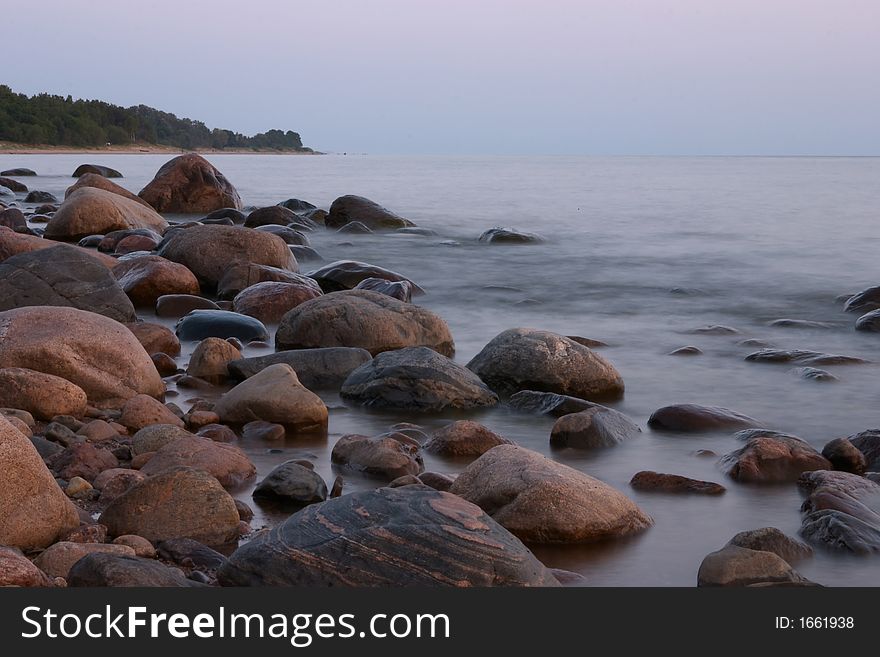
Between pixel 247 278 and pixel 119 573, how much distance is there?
8317 millimetres

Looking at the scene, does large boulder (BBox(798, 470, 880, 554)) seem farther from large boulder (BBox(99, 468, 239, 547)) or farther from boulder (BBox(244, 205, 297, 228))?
boulder (BBox(244, 205, 297, 228))

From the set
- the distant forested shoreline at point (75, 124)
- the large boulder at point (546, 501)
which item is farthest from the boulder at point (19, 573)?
the distant forested shoreline at point (75, 124)

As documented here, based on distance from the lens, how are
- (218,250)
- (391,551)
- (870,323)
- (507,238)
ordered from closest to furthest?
(391,551) → (870,323) → (218,250) → (507,238)

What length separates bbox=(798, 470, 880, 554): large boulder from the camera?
461 cm

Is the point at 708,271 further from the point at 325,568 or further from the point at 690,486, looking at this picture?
the point at 325,568

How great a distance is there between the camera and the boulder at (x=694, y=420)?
22.2 feet

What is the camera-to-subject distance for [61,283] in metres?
8.73

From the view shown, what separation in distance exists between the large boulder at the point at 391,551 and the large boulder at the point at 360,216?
59.8 feet

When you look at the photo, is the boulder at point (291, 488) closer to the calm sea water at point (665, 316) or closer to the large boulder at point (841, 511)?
the calm sea water at point (665, 316)

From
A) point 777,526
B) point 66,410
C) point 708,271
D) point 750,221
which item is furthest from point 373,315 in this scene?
point 750,221

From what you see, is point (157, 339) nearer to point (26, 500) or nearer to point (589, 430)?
point (589, 430)

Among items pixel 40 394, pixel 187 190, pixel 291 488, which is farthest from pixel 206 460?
pixel 187 190

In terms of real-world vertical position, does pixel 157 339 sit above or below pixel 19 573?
below

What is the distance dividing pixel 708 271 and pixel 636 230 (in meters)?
7.79
